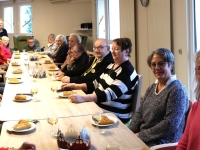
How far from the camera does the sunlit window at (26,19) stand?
1097 cm

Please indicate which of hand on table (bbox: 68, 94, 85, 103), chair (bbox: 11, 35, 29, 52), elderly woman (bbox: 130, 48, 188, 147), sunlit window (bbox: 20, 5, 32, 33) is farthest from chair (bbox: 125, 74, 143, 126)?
sunlit window (bbox: 20, 5, 32, 33)

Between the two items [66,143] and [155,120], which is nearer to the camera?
[66,143]

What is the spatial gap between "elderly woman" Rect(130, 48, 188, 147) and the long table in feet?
0.90

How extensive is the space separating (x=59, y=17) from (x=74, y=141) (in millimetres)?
8976

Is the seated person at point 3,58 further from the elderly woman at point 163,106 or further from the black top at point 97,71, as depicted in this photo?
the elderly woman at point 163,106

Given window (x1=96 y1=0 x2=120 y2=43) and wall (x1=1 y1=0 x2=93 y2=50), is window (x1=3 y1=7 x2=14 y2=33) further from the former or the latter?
window (x1=96 y1=0 x2=120 y2=43)

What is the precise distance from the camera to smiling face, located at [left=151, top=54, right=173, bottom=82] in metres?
2.19

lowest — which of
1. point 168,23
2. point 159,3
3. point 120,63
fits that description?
point 120,63

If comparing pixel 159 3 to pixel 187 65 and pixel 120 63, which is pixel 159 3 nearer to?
pixel 187 65

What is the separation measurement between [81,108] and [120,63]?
2.11ft

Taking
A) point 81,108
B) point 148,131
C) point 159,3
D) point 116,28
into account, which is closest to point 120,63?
point 81,108

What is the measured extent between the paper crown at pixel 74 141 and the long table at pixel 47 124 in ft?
0.17

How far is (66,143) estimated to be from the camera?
1.58m

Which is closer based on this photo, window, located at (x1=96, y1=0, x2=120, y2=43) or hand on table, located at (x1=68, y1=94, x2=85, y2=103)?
hand on table, located at (x1=68, y1=94, x2=85, y2=103)
